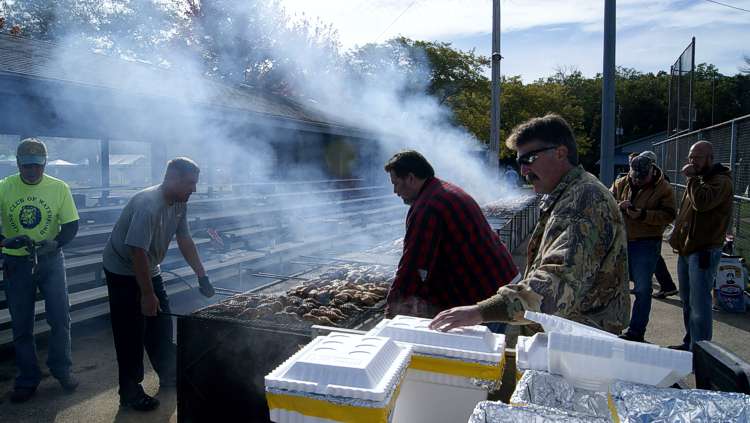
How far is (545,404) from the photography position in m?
1.51

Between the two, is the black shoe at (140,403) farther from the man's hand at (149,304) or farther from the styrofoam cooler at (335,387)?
the styrofoam cooler at (335,387)

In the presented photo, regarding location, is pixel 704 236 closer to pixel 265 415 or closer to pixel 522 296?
pixel 522 296

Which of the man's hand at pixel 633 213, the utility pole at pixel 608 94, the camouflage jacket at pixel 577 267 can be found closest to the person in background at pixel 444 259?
the camouflage jacket at pixel 577 267

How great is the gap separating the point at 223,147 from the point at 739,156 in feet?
27.7

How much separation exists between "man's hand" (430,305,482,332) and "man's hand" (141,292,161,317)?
2923 mm

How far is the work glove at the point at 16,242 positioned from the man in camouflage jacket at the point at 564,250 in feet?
12.3

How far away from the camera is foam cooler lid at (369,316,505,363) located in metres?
1.74

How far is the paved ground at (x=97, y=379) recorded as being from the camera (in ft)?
13.3

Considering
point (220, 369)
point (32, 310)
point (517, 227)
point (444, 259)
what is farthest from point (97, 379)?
point (517, 227)

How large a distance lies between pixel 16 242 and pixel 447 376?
12.8 feet

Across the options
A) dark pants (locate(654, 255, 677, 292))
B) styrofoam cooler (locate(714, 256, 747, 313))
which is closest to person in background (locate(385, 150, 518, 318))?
styrofoam cooler (locate(714, 256, 747, 313))

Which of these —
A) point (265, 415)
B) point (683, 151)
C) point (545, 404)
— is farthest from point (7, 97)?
point (683, 151)

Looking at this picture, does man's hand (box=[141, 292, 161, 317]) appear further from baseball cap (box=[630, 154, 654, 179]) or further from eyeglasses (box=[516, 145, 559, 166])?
baseball cap (box=[630, 154, 654, 179])

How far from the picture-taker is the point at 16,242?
4148 millimetres
